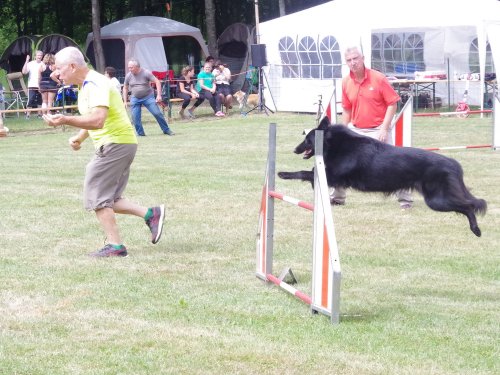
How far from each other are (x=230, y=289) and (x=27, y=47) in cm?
2714

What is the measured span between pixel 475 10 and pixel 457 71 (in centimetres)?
321

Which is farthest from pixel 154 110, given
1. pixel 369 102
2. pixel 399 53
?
pixel 369 102

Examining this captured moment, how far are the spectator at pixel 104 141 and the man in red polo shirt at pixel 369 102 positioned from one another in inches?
101

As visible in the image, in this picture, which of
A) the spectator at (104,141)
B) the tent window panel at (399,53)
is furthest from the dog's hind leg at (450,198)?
the tent window panel at (399,53)

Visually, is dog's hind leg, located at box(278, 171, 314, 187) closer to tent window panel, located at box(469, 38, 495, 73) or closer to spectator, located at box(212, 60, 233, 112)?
spectator, located at box(212, 60, 233, 112)

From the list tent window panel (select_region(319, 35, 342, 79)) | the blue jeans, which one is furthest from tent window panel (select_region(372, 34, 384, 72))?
the blue jeans

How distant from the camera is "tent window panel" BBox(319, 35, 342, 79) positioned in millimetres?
24922

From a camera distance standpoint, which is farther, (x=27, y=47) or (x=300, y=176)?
(x=27, y=47)

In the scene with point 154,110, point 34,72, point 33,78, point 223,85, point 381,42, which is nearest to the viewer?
point 154,110

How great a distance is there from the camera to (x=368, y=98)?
985cm

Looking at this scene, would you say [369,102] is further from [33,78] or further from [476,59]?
[33,78]

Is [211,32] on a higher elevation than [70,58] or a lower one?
higher

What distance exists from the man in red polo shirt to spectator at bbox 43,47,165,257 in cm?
257

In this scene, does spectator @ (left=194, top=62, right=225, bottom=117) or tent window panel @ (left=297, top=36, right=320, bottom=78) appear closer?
spectator @ (left=194, top=62, right=225, bottom=117)
